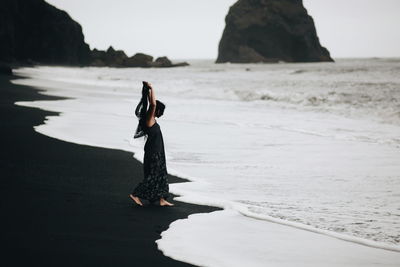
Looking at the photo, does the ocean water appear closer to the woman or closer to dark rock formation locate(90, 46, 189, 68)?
the woman

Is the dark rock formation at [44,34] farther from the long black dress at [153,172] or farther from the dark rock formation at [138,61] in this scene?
the long black dress at [153,172]

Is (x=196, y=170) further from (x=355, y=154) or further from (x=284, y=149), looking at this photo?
(x=355, y=154)

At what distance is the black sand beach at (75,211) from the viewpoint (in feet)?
14.2

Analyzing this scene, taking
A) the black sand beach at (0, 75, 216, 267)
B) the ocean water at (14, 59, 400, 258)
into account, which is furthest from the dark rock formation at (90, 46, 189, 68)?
the black sand beach at (0, 75, 216, 267)

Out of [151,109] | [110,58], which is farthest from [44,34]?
[151,109]

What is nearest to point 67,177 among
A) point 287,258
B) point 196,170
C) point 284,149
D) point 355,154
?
point 196,170

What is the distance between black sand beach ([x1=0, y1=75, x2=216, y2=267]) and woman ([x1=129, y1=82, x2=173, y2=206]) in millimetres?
172

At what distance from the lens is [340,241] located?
516 cm

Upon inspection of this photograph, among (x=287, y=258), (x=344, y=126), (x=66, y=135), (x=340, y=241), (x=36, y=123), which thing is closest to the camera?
(x=287, y=258)

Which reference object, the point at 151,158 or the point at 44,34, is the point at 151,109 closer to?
the point at 151,158

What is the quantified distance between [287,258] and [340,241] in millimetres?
855

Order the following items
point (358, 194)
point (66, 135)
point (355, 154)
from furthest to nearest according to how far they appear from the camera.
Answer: point (66, 135) < point (355, 154) < point (358, 194)

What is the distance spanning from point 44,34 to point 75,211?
12757 centimetres

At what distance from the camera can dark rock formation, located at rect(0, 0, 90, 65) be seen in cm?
11475
